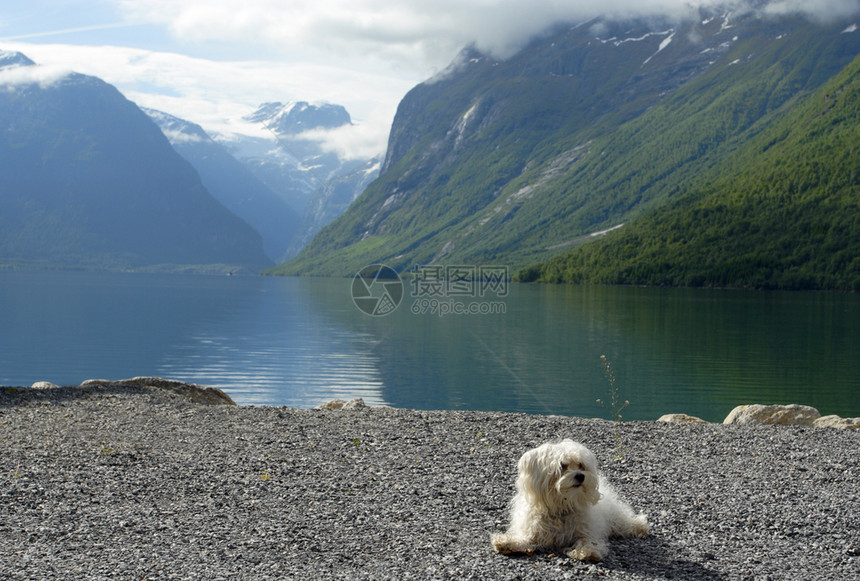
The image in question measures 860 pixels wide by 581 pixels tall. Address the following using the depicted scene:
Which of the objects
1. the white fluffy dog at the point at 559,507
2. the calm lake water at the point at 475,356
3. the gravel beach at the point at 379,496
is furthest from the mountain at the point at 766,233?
the white fluffy dog at the point at 559,507

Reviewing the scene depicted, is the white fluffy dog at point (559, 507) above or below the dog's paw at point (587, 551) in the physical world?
above

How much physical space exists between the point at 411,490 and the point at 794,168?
194 metres

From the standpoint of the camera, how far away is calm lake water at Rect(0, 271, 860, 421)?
33406mm

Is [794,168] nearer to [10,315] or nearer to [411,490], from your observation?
[10,315]

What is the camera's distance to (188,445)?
1424 centimetres

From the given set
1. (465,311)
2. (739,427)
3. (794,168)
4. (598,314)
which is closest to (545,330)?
(598,314)

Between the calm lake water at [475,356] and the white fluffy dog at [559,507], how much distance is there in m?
20.8

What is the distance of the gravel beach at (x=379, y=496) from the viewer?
7.99m

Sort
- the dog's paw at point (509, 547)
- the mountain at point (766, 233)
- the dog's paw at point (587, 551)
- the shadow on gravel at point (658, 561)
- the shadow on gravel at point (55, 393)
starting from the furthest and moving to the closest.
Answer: the mountain at point (766, 233), the shadow on gravel at point (55, 393), the dog's paw at point (509, 547), the dog's paw at point (587, 551), the shadow on gravel at point (658, 561)

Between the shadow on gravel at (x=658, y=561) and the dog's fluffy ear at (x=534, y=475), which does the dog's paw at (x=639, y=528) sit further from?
the dog's fluffy ear at (x=534, y=475)

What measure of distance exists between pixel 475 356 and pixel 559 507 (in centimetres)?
3829

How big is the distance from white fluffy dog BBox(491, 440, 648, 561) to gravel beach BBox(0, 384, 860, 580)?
20cm

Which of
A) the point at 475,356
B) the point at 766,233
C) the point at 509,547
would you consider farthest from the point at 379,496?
the point at 766,233

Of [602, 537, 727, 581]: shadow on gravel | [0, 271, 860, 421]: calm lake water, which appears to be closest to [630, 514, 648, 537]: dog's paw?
[602, 537, 727, 581]: shadow on gravel
